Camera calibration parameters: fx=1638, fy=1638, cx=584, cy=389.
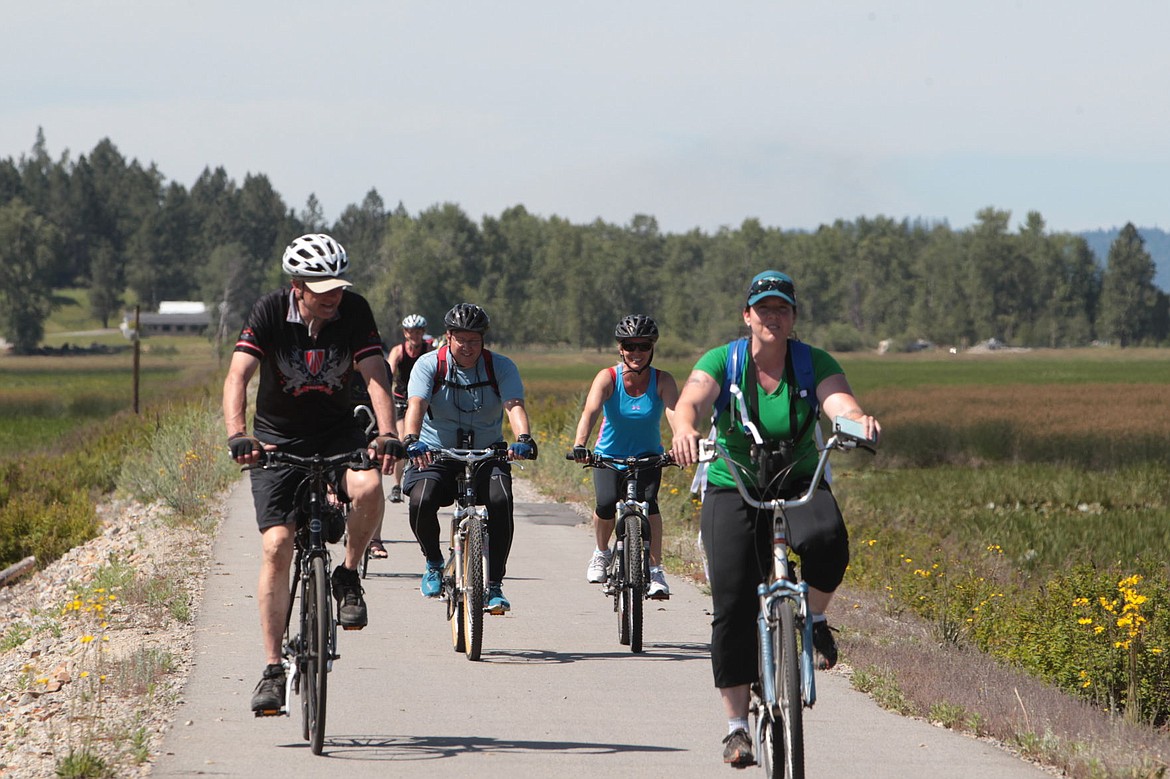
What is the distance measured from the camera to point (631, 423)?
1037 cm

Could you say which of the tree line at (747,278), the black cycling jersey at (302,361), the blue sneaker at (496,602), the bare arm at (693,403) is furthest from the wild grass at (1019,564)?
the tree line at (747,278)

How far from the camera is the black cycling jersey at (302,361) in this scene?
6895 millimetres

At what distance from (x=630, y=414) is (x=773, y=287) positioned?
4.22m

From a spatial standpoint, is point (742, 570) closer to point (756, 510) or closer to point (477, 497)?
point (756, 510)

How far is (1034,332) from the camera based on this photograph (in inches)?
6786

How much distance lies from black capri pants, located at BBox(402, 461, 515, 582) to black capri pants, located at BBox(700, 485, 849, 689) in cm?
337

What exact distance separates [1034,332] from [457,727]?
17192cm

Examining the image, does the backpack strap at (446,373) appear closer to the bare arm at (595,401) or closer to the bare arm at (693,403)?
the bare arm at (595,401)

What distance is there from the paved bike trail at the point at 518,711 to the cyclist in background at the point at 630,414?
2.61 feet

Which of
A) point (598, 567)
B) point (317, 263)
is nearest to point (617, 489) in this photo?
point (598, 567)

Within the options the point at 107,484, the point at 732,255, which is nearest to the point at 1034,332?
the point at 732,255

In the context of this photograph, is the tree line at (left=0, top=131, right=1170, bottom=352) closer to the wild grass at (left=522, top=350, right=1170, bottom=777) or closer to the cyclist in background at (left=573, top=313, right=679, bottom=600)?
the wild grass at (left=522, top=350, right=1170, bottom=777)

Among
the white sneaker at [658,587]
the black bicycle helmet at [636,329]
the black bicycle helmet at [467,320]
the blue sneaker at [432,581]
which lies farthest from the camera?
the black bicycle helmet at [636,329]

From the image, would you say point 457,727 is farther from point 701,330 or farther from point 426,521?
point 701,330
